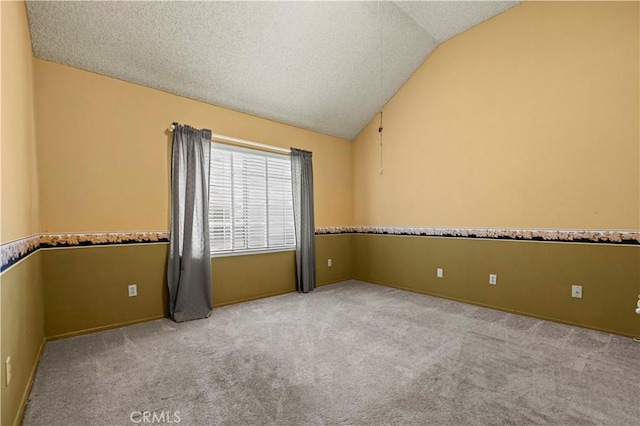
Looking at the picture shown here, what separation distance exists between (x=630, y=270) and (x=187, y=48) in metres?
4.69

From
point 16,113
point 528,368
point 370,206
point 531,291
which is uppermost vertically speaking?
point 16,113

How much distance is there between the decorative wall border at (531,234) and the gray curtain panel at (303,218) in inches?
15.3

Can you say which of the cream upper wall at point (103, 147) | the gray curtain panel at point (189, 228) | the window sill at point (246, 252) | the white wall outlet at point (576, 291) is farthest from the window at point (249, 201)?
the white wall outlet at point (576, 291)

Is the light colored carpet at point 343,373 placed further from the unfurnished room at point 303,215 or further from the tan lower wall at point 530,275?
the tan lower wall at point 530,275

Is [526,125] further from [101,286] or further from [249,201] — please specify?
[101,286]

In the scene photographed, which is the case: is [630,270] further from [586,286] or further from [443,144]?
[443,144]

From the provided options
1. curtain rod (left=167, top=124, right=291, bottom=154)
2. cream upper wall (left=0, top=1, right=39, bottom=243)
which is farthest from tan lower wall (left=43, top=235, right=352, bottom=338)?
curtain rod (left=167, top=124, right=291, bottom=154)

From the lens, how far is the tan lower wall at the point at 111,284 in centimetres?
269

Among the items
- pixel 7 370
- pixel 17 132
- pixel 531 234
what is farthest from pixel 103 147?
pixel 531 234

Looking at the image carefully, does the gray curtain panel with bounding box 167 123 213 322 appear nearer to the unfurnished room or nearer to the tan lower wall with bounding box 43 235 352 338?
the unfurnished room

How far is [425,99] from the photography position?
4156mm

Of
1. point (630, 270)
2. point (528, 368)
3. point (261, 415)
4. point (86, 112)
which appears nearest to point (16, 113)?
point (86, 112)

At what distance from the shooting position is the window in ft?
12.1

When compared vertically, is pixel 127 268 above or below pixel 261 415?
above
